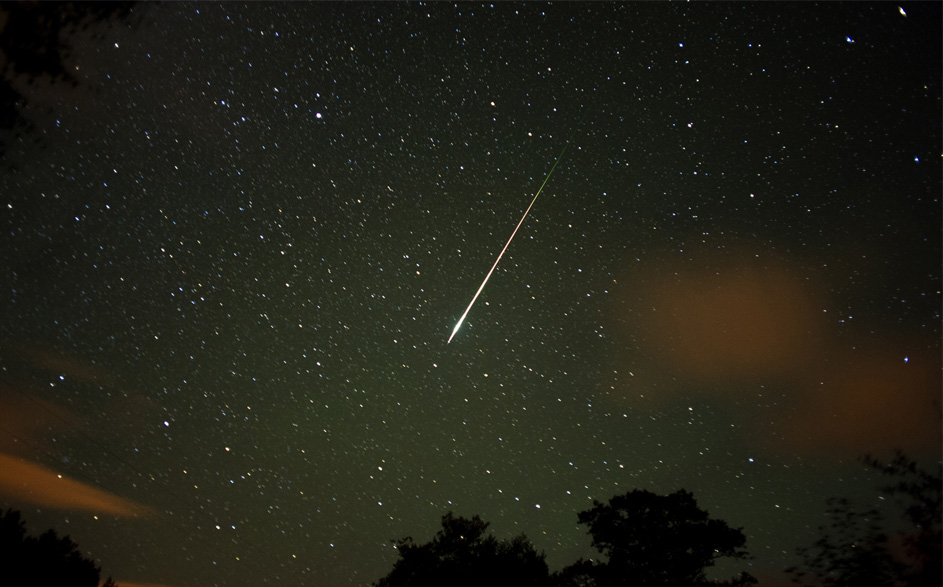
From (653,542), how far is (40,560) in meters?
15.8

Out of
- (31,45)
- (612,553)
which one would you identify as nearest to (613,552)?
(612,553)

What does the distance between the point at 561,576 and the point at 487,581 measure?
1.98 m

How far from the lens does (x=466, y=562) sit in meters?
13.6

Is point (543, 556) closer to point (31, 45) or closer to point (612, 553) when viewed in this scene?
point (612, 553)

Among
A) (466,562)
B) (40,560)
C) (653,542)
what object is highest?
(653,542)

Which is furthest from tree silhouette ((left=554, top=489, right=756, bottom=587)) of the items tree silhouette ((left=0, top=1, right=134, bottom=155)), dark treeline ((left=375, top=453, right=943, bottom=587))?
tree silhouette ((left=0, top=1, right=134, bottom=155))

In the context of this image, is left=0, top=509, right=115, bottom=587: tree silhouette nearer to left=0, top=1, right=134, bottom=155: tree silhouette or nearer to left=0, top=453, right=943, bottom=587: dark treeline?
left=0, top=453, right=943, bottom=587: dark treeline

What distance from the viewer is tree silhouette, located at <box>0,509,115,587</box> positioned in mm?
12195

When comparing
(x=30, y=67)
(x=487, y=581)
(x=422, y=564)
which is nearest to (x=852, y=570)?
(x=30, y=67)

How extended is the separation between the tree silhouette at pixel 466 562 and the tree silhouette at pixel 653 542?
1120 mm

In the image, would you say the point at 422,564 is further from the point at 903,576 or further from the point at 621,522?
the point at 903,576

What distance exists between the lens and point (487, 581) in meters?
13.0

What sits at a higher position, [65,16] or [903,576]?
[65,16]

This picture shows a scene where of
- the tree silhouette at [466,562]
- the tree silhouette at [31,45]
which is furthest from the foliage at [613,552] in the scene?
the tree silhouette at [31,45]
